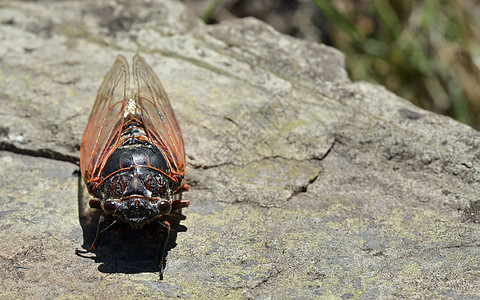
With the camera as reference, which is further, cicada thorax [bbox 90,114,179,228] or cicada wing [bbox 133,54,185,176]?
cicada wing [bbox 133,54,185,176]

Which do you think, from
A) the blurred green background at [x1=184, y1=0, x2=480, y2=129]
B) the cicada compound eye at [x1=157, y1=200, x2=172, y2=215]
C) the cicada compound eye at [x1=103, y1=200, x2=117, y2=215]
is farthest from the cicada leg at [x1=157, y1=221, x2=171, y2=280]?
the blurred green background at [x1=184, y1=0, x2=480, y2=129]

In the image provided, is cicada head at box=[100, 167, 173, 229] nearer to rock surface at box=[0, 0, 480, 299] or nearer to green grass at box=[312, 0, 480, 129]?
rock surface at box=[0, 0, 480, 299]

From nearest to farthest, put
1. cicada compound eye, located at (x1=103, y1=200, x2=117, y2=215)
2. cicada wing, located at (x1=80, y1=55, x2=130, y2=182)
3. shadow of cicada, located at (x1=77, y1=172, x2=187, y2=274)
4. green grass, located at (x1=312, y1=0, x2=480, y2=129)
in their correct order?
1. cicada compound eye, located at (x1=103, y1=200, x2=117, y2=215)
2. shadow of cicada, located at (x1=77, y1=172, x2=187, y2=274)
3. cicada wing, located at (x1=80, y1=55, x2=130, y2=182)
4. green grass, located at (x1=312, y1=0, x2=480, y2=129)

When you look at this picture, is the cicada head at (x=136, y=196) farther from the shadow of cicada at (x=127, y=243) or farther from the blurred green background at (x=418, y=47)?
the blurred green background at (x=418, y=47)

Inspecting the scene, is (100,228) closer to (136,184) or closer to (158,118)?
(136,184)

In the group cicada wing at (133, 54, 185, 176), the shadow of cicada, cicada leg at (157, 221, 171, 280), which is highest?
cicada wing at (133, 54, 185, 176)

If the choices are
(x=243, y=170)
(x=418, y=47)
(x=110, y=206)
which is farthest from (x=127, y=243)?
(x=418, y=47)

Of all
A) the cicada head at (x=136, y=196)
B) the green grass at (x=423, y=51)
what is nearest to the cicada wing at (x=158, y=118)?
the cicada head at (x=136, y=196)
